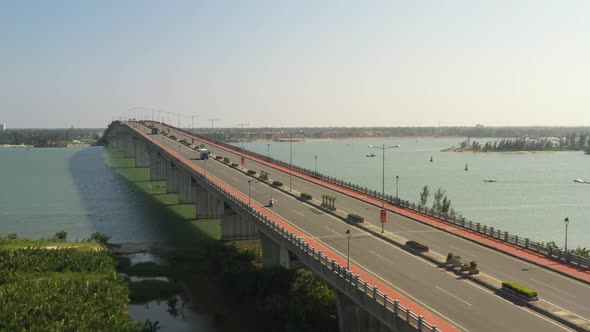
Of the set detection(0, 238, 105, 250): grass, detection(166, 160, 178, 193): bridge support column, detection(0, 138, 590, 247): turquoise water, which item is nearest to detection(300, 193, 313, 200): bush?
detection(0, 138, 590, 247): turquoise water

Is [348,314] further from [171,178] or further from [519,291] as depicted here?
[171,178]

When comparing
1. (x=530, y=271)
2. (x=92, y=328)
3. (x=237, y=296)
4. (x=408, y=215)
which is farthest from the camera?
(x=408, y=215)

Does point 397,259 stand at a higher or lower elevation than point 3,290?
higher

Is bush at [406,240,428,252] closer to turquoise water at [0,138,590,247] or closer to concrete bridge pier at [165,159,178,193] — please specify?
turquoise water at [0,138,590,247]

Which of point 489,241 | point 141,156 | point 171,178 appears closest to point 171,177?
point 171,178

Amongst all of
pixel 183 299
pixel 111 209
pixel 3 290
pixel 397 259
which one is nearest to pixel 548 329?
pixel 397 259

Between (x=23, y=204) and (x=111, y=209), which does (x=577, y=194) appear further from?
(x=23, y=204)

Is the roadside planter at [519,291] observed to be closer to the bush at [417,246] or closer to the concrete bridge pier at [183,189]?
the bush at [417,246]
